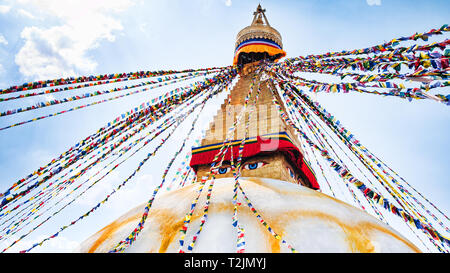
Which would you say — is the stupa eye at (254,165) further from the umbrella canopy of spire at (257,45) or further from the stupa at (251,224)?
the umbrella canopy of spire at (257,45)

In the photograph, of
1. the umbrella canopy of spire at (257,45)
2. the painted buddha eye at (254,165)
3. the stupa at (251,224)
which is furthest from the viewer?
the umbrella canopy of spire at (257,45)

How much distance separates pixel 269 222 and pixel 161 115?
10.8ft

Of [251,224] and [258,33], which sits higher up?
[258,33]

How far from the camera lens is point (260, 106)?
6.00 m

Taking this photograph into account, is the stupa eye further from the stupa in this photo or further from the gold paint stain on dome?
the gold paint stain on dome

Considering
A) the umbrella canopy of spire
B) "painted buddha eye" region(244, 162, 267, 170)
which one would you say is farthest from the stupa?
the umbrella canopy of spire

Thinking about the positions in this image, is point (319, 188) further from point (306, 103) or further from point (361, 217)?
point (361, 217)

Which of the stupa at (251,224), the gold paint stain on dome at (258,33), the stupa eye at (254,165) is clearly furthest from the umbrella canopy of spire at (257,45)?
the stupa at (251,224)

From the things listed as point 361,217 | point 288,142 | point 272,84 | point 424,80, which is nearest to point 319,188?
point 288,142

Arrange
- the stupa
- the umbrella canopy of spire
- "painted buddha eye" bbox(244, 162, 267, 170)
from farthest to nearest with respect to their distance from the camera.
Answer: the umbrella canopy of spire
"painted buddha eye" bbox(244, 162, 267, 170)
the stupa

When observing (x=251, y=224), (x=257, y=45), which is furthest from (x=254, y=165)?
(x=257, y=45)

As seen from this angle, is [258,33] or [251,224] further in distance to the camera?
[258,33]

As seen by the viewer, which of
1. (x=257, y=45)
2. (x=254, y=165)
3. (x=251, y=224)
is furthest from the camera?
(x=257, y=45)

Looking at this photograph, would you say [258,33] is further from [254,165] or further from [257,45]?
[254,165]
